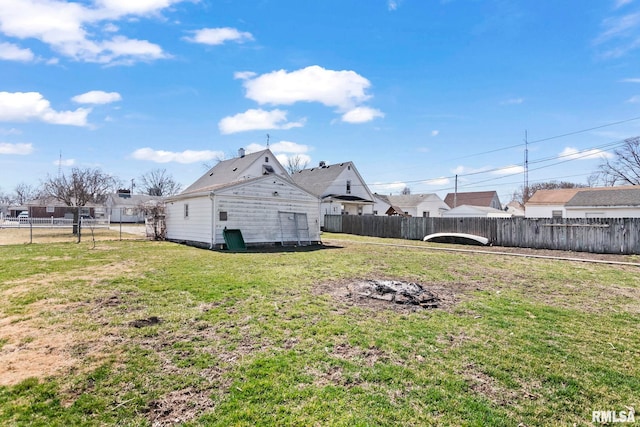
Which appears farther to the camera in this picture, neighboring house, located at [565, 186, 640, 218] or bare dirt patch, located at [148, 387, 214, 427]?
neighboring house, located at [565, 186, 640, 218]

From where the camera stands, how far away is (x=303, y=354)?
3793 mm

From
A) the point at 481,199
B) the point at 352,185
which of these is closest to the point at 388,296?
the point at 352,185

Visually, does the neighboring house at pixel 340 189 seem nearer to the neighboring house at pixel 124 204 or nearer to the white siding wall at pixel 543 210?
the white siding wall at pixel 543 210

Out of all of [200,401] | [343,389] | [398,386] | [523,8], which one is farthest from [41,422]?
[523,8]

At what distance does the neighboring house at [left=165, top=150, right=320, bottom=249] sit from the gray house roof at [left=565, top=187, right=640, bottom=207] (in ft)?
68.2

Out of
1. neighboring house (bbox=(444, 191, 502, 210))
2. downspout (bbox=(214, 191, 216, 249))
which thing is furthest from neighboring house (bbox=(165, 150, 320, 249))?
neighboring house (bbox=(444, 191, 502, 210))

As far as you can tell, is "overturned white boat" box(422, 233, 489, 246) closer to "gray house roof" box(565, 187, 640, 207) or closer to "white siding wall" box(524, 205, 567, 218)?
"gray house roof" box(565, 187, 640, 207)

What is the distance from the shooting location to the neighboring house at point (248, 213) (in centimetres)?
1507

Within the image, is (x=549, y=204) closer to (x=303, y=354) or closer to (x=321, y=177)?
(x=321, y=177)

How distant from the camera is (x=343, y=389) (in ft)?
10.1

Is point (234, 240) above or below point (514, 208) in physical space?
below

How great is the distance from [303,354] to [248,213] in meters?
12.7

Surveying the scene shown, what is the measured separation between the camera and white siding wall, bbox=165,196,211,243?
15297mm

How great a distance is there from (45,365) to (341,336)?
3.30 meters
